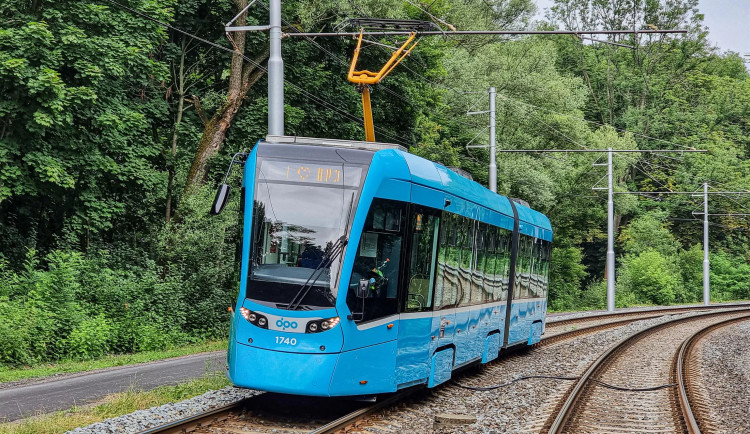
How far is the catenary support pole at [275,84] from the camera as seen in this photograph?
14945 millimetres

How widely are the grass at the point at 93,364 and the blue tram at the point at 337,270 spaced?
713cm

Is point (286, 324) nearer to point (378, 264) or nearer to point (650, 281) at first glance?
point (378, 264)

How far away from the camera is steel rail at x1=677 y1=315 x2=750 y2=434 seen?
36.0 ft

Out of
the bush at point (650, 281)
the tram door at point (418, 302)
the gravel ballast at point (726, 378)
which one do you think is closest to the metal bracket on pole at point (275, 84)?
the tram door at point (418, 302)

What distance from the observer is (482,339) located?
15203mm

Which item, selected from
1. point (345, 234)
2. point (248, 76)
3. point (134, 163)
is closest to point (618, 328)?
point (248, 76)

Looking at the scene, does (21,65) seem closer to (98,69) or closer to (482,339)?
(98,69)

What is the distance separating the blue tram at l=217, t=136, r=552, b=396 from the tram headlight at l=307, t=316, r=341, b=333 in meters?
0.01

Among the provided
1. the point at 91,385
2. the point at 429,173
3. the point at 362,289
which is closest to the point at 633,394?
the point at 429,173

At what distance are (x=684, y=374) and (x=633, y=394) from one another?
11.1ft

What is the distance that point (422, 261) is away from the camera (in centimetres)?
1156

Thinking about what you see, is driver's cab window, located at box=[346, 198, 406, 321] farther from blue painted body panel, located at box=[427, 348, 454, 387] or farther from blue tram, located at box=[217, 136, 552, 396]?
blue painted body panel, located at box=[427, 348, 454, 387]

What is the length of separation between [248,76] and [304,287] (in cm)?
1828

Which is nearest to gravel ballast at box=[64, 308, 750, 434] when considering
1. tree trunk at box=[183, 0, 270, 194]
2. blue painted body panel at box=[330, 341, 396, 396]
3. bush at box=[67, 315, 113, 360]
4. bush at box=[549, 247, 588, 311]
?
blue painted body panel at box=[330, 341, 396, 396]
